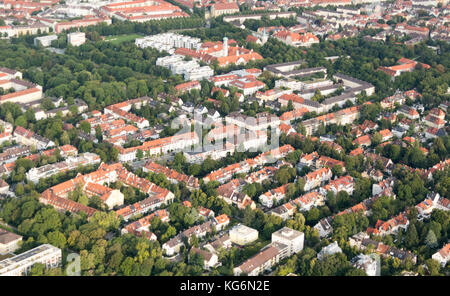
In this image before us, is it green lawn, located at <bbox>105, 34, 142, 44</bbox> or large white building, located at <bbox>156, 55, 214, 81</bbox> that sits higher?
large white building, located at <bbox>156, 55, 214, 81</bbox>

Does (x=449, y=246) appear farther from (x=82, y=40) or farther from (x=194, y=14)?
(x=194, y=14)

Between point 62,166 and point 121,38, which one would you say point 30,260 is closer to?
point 62,166

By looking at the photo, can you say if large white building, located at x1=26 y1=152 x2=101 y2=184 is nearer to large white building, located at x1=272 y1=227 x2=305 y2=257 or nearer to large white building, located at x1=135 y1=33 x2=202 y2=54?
large white building, located at x1=272 y1=227 x2=305 y2=257

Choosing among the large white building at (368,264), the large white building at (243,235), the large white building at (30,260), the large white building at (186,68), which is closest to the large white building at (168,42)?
the large white building at (186,68)

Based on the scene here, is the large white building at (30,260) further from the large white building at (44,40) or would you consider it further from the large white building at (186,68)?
the large white building at (44,40)

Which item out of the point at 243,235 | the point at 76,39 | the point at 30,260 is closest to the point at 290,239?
the point at 243,235

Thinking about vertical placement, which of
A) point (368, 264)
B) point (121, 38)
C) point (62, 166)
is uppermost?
point (62, 166)

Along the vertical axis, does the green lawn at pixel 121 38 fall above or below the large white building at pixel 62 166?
below

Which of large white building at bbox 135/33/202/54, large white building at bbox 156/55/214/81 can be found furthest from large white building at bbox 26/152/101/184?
large white building at bbox 135/33/202/54

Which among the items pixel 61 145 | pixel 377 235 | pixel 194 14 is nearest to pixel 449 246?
pixel 377 235
